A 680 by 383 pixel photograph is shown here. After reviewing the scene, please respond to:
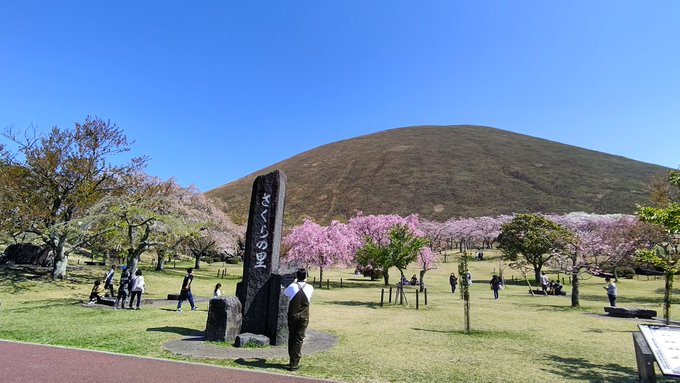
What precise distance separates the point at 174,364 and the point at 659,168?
16915 centimetres

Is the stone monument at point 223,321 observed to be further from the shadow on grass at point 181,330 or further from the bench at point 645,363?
the bench at point 645,363

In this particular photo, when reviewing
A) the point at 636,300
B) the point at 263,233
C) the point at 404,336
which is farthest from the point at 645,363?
the point at 636,300

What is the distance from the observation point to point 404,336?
11.3m

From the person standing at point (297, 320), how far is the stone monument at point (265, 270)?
2.35m

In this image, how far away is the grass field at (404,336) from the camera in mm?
7750

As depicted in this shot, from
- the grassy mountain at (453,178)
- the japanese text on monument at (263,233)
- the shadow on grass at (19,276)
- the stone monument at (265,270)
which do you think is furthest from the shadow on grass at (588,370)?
the grassy mountain at (453,178)

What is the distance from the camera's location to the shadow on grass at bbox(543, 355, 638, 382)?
7.57 m

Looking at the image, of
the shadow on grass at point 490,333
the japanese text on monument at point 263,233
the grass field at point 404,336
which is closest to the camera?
the grass field at point 404,336

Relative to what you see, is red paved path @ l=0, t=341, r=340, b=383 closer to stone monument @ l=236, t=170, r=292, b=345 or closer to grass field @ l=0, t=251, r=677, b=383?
grass field @ l=0, t=251, r=677, b=383

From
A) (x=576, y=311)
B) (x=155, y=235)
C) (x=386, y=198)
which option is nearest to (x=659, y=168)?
(x=386, y=198)

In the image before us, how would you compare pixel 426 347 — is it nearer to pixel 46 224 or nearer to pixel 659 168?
pixel 46 224

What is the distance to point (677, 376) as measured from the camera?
16.4ft

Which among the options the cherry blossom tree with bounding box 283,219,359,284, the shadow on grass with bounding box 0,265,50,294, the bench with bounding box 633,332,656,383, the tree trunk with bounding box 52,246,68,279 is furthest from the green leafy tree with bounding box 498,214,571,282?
the shadow on grass with bounding box 0,265,50,294

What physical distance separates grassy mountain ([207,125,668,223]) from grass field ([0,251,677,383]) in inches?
2705
